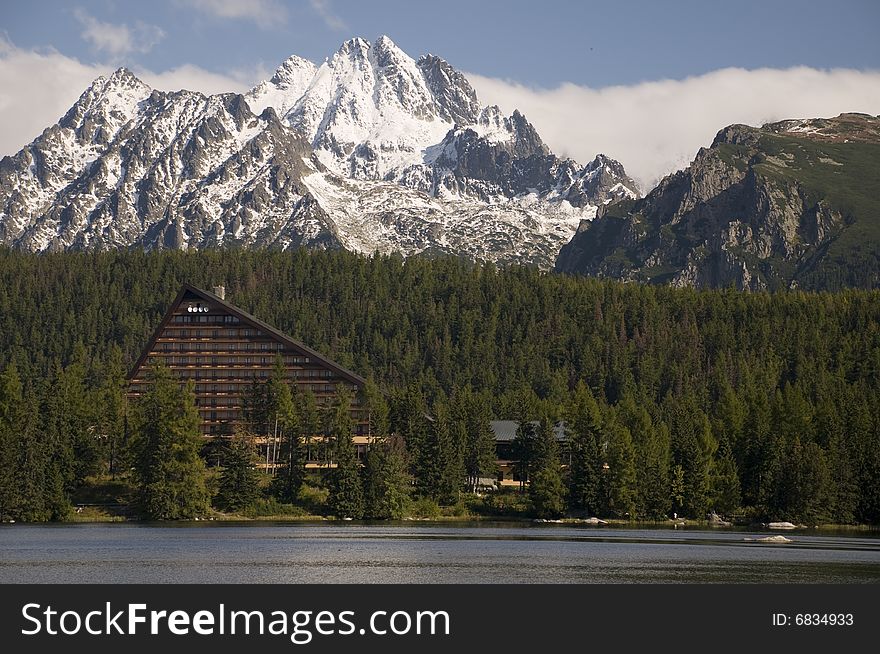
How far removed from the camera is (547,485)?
156750 mm

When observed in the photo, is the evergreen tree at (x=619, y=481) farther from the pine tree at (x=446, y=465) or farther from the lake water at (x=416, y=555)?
the pine tree at (x=446, y=465)

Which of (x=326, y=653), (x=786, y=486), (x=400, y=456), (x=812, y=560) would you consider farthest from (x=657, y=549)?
(x=326, y=653)

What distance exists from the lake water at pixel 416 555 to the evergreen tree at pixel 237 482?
9.58 m

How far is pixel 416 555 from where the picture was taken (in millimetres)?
107062

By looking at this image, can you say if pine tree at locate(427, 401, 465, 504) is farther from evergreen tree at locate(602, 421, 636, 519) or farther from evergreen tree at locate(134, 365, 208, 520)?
evergreen tree at locate(134, 365, 208, 520)

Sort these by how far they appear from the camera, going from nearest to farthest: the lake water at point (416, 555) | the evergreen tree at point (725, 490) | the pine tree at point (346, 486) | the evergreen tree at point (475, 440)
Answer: the lake water at point (416, 555)
the pine tree at point (346, 486)
the evergreen tree at point (725, 490)
the evergreen tree at point (475, 440)

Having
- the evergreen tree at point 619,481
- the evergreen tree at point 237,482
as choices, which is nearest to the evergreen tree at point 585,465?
the evergreen tree at point 619,481

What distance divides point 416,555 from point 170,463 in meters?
49.2

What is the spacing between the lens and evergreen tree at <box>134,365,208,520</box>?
486 ft

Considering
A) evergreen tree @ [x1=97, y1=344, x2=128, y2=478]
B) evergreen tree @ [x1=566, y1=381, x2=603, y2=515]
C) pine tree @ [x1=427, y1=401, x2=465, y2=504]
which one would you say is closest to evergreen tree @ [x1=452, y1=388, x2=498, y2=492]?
pine tree @ [x1=427, y1=401, x2=465, y2=504]

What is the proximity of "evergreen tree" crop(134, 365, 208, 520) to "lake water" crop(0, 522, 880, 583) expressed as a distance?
20.1 ft

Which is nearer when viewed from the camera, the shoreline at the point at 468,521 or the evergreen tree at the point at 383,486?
the shoreline at the point at 468,521

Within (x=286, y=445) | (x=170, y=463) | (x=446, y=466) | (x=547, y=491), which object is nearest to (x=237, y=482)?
→ (x=170, y=463)

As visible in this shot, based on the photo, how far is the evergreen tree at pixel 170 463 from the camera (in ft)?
486
